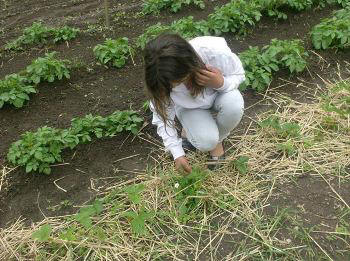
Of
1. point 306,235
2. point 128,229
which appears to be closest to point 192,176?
point 128,229

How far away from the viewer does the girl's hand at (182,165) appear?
8.97 ft

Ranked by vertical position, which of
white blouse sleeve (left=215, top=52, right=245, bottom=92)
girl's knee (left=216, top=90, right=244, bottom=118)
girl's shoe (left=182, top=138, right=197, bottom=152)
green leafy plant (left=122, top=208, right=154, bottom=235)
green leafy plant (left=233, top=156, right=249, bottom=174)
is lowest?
green leafy plant (left=233, top=156, right=249, bottom=174)

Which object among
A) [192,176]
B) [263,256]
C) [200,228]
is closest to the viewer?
[263,256]

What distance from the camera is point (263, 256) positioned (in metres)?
2.37

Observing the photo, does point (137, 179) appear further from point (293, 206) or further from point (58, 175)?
point (293, 206)

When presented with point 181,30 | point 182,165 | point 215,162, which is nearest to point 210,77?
point 182,165

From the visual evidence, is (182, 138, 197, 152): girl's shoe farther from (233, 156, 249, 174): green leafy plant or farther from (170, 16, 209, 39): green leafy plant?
(170, 16, 209, 39): green leafy plant

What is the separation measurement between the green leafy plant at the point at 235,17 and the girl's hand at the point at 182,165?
6.01ft

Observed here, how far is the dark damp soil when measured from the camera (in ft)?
9.55

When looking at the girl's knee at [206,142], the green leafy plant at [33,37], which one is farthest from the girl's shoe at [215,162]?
the green leafy plant at [33,37]

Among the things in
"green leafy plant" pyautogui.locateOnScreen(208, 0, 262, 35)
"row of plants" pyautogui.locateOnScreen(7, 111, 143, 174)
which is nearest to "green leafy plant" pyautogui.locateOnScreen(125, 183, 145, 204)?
"row of plants" pyautogui.locateOnScreen(7, 111, 143, 174)

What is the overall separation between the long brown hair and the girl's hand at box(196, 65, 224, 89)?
10 centimetres

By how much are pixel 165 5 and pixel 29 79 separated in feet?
6.42

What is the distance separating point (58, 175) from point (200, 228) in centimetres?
116
